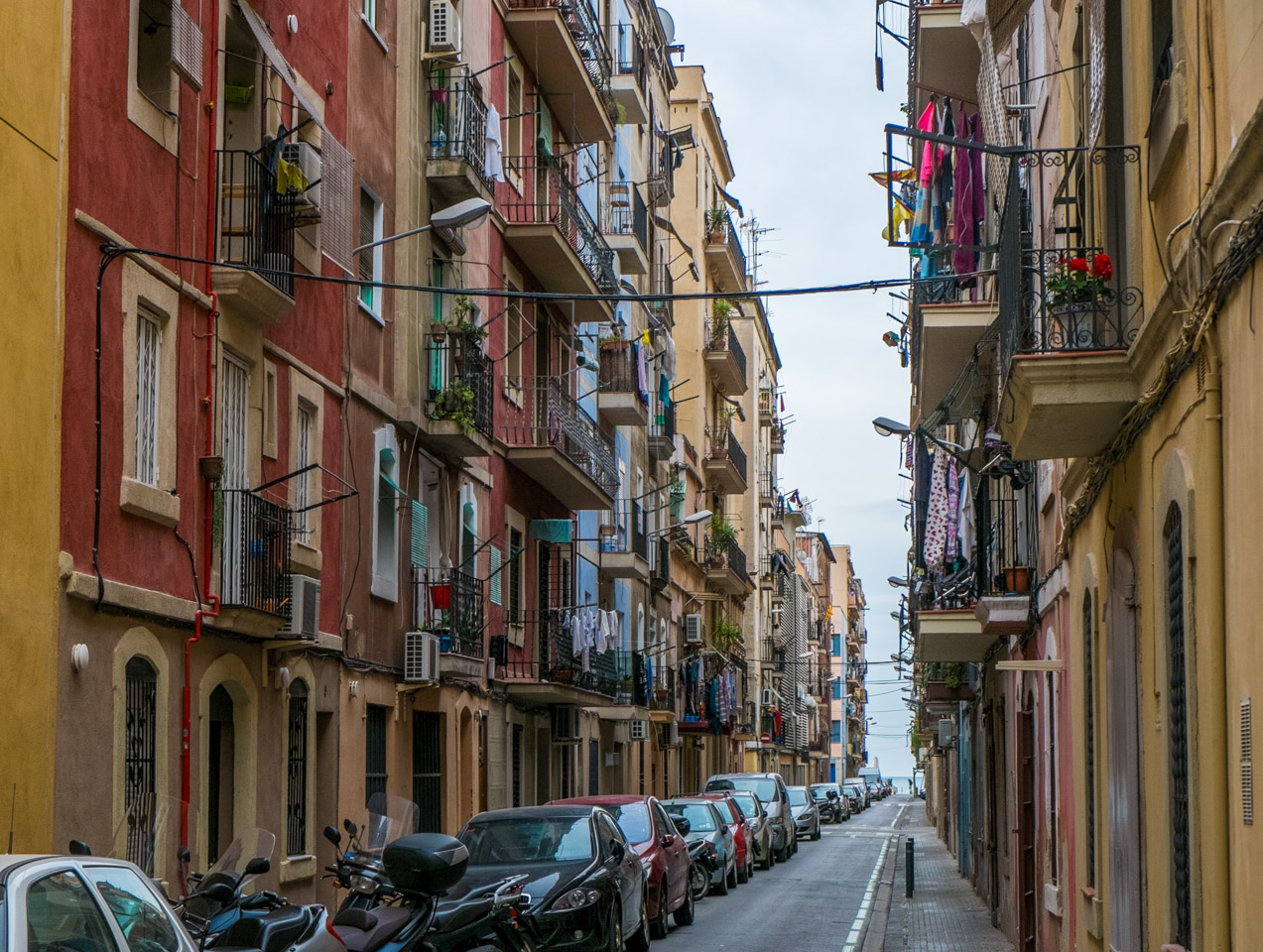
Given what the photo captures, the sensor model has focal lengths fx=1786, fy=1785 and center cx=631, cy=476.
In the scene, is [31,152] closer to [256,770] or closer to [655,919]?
[256,770]

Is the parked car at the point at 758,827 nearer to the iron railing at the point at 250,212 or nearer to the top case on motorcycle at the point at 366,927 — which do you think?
the iron railing at the point at 250,212

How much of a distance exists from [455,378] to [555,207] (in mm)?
7258

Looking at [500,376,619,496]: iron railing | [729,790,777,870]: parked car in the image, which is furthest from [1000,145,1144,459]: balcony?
[729,790,777,870]: parked car

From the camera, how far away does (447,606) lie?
77.8 feet

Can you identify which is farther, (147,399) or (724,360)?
(724,360)

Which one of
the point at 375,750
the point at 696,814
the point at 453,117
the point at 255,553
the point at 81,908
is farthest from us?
the point at 696,814

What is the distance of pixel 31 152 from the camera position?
13.1 m

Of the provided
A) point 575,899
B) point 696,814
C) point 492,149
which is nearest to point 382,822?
point 575,899

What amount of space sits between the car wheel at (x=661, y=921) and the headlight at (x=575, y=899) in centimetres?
538

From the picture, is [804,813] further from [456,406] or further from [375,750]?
[375,750]

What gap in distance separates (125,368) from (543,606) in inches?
677

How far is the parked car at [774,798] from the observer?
41531 mm

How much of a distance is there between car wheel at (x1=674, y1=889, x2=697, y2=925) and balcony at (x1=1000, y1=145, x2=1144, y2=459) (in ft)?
43.2

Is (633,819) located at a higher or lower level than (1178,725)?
lower
